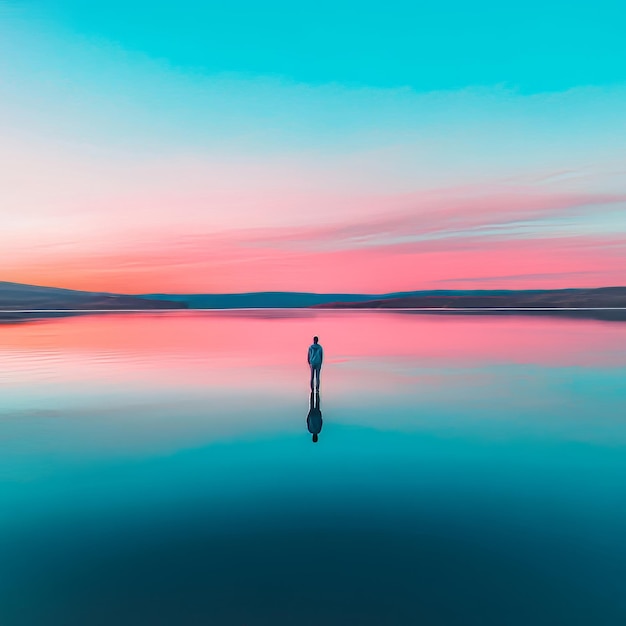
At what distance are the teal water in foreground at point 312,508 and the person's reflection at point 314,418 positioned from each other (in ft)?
0.63

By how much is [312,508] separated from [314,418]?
565cm

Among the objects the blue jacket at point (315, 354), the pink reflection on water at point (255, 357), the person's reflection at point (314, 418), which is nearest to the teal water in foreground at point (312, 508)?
the person's reflection at point (314, 418)

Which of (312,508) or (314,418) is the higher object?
(312,508)

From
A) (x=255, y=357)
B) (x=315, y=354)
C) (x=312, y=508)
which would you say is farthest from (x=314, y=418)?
(x=255, y=357)

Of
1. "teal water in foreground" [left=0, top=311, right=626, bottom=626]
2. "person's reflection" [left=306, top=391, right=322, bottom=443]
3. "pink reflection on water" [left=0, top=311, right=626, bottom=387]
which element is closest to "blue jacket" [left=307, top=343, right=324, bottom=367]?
"person's reflection" [left=306, top=391, right=322, bottom=443]

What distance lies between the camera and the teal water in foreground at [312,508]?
5.27 meters

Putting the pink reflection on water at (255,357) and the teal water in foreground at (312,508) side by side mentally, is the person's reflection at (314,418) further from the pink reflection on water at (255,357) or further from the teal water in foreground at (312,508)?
the pink reflection on water at (255,357)

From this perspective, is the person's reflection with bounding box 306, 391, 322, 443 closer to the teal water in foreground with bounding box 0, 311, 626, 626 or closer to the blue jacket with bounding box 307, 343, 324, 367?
the teal water in foreground with bounding box 0, 311, 626, 626

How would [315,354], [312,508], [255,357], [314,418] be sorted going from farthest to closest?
[255,357] → [315,354] → [314,418] → [312,508]

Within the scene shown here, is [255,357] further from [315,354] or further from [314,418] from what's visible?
[314,418]

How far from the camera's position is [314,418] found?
13.2 meters

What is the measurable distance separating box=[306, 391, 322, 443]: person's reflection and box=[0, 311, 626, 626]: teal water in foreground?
0.19 m

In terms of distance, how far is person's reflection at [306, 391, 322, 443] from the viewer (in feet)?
39.0

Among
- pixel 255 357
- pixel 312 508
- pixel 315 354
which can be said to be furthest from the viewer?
→ pixel 255 357
